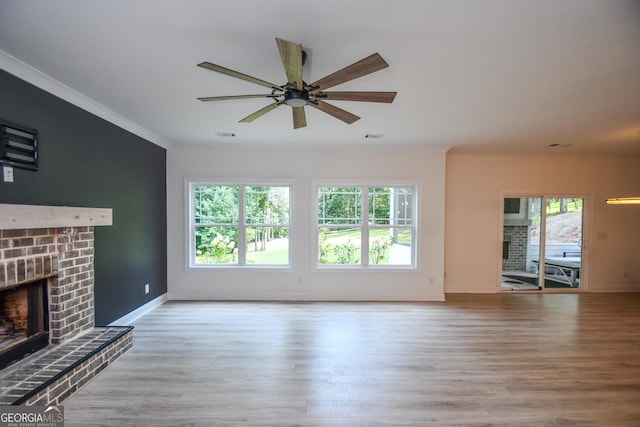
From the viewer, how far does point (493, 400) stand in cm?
216

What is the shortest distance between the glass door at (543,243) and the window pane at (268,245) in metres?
4.27

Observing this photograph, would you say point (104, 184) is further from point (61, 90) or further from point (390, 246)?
point (390, 246)

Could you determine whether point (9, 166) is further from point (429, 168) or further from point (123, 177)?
point (429, 168)

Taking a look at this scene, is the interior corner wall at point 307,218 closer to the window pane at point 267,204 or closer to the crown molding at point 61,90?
the window pane at point 267,204

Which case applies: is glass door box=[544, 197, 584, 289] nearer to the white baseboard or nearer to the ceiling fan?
the ceiling fan

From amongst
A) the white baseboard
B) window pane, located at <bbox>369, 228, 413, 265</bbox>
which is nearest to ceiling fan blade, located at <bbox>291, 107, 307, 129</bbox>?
window pane, located at <bbox>369, 228, 413, 265</bbox>

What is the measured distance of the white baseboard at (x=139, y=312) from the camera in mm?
3386

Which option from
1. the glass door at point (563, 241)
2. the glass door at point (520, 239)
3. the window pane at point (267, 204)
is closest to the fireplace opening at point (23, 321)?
the window pane at point (267, 204)

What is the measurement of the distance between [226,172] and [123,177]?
1481mm

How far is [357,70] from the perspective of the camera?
1594mm

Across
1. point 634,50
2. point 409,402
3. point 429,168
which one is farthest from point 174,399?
point 429,168

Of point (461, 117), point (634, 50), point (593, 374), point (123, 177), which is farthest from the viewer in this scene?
point (123, 177)

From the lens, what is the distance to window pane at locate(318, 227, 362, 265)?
475 centimetres

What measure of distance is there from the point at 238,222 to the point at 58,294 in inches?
100
